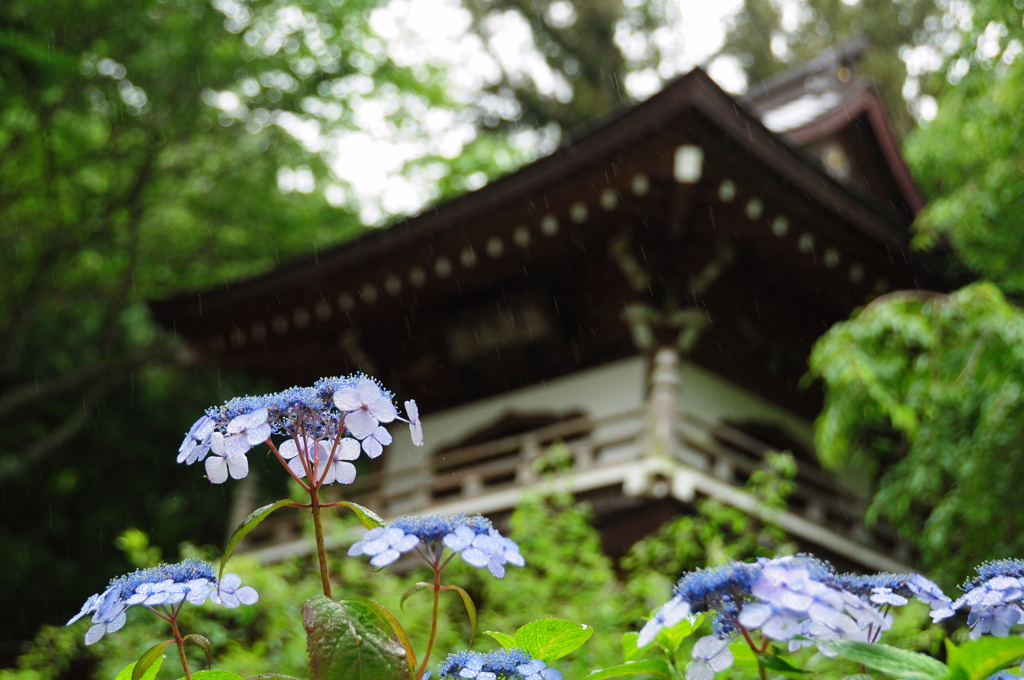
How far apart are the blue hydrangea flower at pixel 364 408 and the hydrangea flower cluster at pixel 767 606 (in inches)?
13.7

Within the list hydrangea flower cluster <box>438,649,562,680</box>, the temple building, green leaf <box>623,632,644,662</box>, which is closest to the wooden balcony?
→ the temple building

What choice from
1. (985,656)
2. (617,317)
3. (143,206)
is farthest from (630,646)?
(143,206)

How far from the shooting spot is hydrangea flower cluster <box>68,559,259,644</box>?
885mm

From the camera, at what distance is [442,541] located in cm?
95

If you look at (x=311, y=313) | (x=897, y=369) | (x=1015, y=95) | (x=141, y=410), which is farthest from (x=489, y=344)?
(x=141, y=410)

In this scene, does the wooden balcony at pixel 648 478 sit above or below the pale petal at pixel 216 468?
above

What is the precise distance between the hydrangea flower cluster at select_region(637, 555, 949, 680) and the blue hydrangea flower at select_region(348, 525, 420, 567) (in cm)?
25

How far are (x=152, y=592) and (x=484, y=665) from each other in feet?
1.15

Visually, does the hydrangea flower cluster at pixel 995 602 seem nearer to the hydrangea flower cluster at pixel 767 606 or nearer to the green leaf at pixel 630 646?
the hydrangea flower cluster at pixel 767 606

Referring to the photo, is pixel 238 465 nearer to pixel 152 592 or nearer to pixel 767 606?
pixel 152 592

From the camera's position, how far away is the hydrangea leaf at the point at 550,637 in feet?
3.53

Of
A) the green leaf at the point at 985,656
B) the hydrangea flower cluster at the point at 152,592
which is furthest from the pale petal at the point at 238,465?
the green leaf at the point at 985,656

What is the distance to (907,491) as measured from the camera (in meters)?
4.19

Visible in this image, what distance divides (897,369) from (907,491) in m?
0.59
